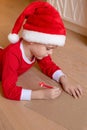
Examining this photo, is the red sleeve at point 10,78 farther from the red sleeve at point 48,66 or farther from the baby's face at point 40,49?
the red sleeve at point 48,66

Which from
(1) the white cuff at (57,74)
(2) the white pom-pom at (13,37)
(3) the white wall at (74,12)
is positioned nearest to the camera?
(2) the white pom-pom at (13,37)

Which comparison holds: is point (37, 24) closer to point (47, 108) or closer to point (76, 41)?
point (47, 108)

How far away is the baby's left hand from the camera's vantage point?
142cm

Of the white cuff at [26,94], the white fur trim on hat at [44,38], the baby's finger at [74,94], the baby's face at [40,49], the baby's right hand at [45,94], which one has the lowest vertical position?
the baby's finger at [74,94]

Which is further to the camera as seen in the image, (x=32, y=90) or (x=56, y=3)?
(x=56, y=3)

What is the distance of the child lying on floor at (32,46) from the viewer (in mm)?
1240

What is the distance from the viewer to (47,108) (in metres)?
1.32

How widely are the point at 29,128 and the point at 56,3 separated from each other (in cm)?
130

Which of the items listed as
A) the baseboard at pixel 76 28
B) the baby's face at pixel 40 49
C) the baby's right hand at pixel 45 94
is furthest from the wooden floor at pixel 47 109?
the baseboard at pixel 76 28

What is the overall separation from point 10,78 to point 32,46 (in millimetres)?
191

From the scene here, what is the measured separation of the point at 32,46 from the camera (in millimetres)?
1334

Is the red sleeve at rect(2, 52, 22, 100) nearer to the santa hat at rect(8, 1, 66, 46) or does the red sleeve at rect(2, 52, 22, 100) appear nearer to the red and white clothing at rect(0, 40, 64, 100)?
the red and white clothing at rect(0, 40, 64, 100)

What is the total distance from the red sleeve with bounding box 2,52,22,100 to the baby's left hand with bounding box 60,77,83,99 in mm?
267

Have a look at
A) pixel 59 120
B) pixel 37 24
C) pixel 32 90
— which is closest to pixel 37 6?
pixel 37 24
